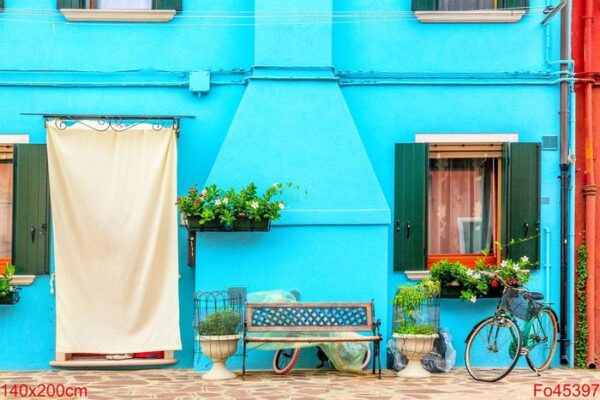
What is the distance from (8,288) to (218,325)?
245 cm

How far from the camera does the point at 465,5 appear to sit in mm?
10438

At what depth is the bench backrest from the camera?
9227 mm

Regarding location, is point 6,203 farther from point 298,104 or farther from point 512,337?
point 512,337

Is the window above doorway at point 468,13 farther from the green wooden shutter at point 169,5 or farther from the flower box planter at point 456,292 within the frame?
the flower box planter at point 456,292

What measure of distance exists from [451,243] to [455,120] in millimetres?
1469

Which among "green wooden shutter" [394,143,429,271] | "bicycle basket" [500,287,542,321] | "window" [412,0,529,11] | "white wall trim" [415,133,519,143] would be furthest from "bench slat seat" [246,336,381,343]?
"window" [412,0,529,11]

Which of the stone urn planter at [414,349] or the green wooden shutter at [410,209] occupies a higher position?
the green wooden shutter at [410,209]

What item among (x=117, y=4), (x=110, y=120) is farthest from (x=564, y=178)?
(x=117, y=4)

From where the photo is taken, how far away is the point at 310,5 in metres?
10.0

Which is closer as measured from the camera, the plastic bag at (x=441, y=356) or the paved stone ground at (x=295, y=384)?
the paved stone ground at (x=295, y=384)

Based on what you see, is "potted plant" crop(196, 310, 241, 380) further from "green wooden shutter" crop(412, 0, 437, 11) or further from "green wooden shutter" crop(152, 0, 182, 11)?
"green wooden shutter" crop(412, 0, 437, 11)

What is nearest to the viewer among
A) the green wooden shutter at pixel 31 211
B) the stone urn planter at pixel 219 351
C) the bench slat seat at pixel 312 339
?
the bench slat seat at pixel 312 339

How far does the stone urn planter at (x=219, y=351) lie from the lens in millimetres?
9070

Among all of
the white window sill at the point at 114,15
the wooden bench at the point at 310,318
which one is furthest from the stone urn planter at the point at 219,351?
Answer: the white window sill at the point at 114,15
